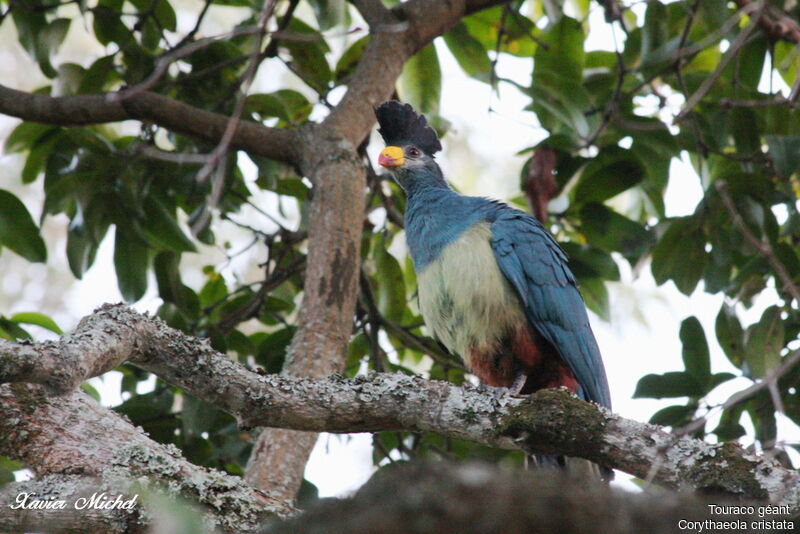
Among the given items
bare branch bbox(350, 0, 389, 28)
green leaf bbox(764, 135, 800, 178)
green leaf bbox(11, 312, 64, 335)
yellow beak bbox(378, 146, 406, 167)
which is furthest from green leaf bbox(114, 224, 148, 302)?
green leaf bbox(764, 135, 800, 178)

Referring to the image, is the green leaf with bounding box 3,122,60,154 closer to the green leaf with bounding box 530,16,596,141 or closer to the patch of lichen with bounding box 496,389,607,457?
the green leaf with bounding box 530,16,596,141

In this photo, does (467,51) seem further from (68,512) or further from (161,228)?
(68,512)

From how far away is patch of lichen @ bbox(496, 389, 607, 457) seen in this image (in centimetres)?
284

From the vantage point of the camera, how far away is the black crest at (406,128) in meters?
5.39

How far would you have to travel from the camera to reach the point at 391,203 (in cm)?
582

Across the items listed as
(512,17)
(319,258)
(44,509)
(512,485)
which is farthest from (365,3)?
(512,485)

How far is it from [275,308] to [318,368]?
1279 mm

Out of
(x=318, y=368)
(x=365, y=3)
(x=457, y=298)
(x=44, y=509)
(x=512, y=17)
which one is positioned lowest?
(x=44, y=509)

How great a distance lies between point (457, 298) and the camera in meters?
4.52

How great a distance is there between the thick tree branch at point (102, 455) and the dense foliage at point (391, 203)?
1510mm

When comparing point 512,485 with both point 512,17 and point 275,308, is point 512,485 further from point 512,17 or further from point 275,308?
point 512,17

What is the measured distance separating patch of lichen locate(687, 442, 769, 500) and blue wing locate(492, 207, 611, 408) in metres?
1.74
